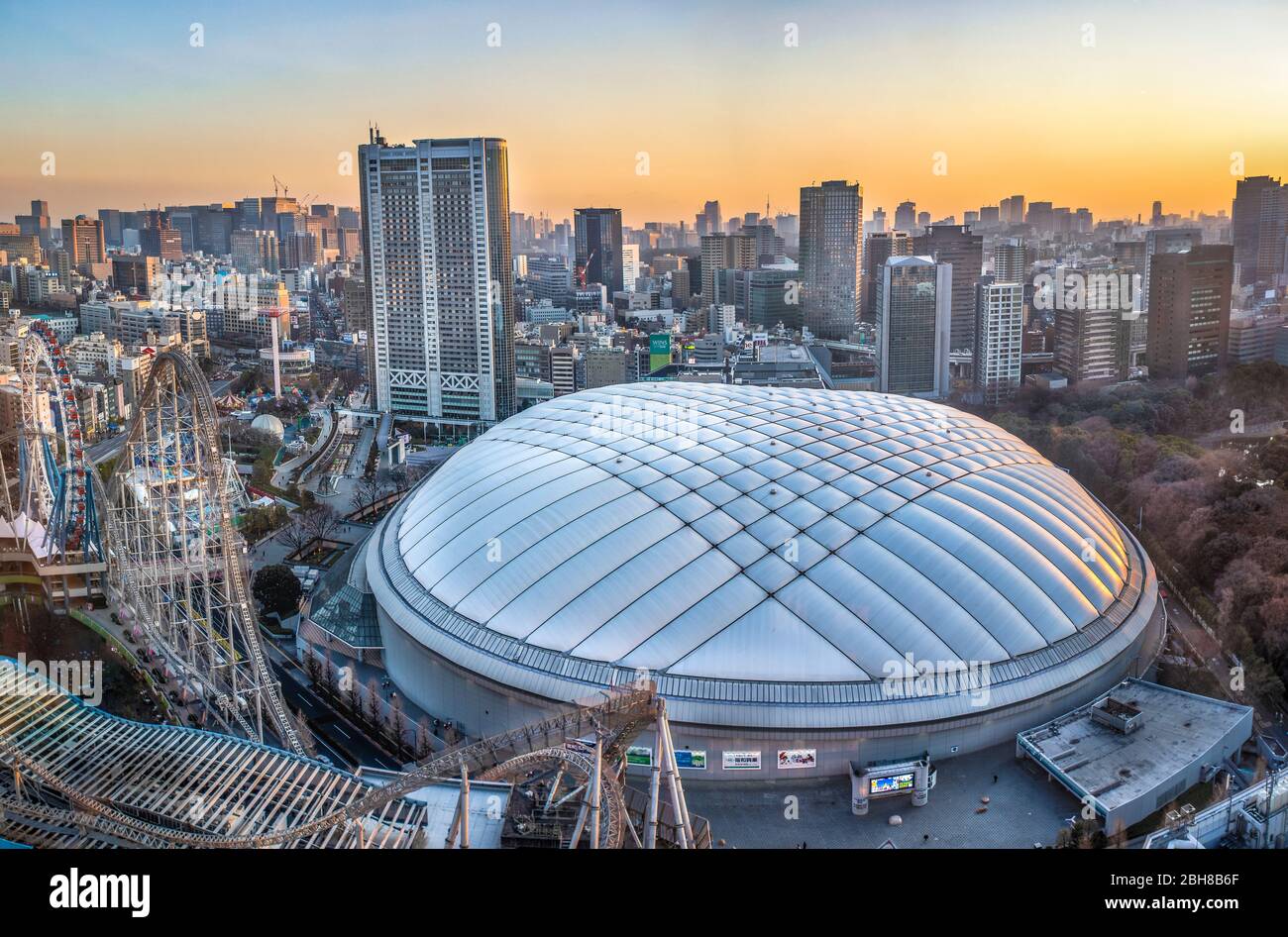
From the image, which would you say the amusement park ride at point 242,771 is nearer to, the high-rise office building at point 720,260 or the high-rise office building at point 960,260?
the high-rise office building at point 960,260

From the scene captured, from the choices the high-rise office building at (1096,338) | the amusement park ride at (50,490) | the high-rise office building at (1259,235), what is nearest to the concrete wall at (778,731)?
the amusement park ride at (50,490)

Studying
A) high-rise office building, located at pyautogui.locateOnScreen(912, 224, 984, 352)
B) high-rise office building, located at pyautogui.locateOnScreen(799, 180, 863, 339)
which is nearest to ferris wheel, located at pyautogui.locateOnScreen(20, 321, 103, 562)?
high-rise office building, located at pyautogui.locateOnScreen(912, 224, 984, 352)

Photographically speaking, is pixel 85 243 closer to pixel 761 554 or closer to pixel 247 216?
pixel 247 216

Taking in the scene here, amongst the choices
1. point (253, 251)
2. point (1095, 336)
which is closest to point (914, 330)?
point (1095, 336)
